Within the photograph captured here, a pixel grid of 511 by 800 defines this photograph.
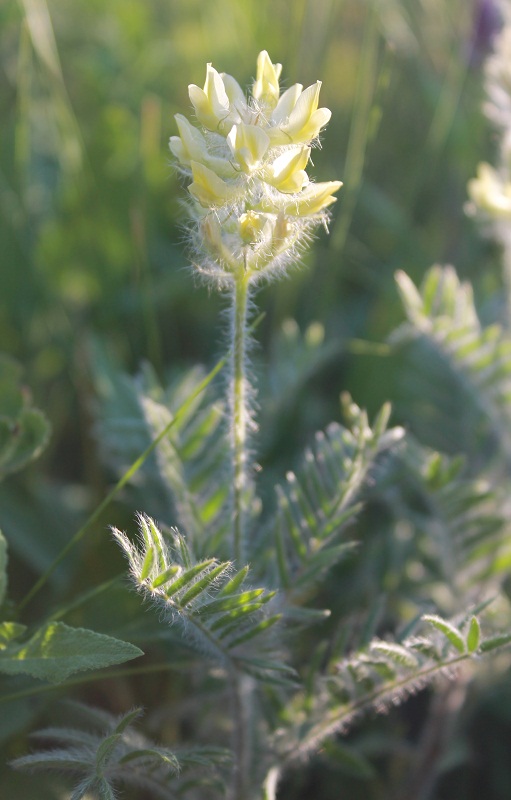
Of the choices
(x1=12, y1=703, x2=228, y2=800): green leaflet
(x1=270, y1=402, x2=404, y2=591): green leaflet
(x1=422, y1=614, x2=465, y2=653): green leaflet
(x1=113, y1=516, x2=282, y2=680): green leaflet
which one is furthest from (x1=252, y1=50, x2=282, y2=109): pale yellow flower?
(x1=12, y1=703, x2=228, y2=800): green leaflet

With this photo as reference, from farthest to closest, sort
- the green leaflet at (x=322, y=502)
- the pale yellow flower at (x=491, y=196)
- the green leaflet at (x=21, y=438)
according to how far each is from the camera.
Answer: the pale yellow flower at (x=491, y=196) → the green leaflet at (x=21, y=438) → the green leaflet at (x=322, y=502)

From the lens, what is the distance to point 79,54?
290cm

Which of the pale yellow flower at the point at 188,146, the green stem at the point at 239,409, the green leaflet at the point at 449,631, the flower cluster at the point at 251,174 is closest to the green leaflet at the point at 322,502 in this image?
the green stem at the point at 239,409

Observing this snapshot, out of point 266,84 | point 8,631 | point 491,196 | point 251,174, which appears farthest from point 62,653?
point 491,196

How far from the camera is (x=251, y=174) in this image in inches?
38.2

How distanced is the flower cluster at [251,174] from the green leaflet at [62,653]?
0.46 m

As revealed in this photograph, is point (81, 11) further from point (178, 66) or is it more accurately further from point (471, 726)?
point (471, 726)

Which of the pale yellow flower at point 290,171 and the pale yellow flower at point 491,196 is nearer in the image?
the pale yellow flower at point 290,171

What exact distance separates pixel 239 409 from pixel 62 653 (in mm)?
377

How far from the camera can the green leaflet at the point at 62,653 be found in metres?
0.94

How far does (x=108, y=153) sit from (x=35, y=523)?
115cm

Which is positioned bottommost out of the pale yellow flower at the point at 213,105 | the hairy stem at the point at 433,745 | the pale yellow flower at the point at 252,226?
the hairy stem at the point at 433,745

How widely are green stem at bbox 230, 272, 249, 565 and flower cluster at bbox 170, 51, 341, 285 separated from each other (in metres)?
0.03

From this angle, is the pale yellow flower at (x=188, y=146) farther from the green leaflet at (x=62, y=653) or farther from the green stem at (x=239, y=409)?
the green leaflet at (x=62, y=653)
